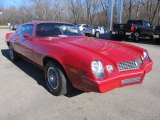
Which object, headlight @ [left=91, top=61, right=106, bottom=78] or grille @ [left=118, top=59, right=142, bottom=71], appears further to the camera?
grille @ [left=118, top=59, right=142, bottom=71]

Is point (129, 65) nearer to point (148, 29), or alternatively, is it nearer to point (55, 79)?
point (55, 79)

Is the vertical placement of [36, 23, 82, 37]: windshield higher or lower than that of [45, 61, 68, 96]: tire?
higher

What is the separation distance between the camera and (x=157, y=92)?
4.66 m

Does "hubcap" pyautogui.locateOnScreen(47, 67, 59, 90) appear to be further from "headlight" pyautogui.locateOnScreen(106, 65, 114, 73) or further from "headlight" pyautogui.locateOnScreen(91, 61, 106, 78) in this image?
"headlight" pyautogui.locateOnScreen(106, 65, 114, 73)

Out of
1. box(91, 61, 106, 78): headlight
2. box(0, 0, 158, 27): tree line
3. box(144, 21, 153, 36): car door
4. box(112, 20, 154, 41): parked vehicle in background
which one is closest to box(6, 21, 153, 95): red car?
box(91, 61, 106, 78): headlight

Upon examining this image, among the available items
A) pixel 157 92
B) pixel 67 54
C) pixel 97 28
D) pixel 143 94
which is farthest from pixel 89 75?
pixel 97 28

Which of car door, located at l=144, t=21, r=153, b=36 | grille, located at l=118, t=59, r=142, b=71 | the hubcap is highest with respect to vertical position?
car door, located at l=144, t=21, r=153, b=36

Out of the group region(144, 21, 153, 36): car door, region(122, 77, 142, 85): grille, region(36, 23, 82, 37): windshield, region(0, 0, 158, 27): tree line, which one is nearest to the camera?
region(122, 77, 142, 85): grille

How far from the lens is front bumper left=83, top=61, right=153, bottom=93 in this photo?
3.42 meters

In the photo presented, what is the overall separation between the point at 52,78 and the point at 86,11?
1538 inches

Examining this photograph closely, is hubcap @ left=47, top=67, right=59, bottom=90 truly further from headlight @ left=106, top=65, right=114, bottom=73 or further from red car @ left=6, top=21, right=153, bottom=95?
headlight @ left=106, top=65, right=114, bottom=73

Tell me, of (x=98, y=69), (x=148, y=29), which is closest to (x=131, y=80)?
(x=98, y=69)

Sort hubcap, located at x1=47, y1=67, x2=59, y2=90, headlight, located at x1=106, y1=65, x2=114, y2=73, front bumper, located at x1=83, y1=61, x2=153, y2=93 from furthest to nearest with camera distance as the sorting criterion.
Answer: hubcap, located at x1=47, y1=67, x2=59, y2=90, headlight, located at x1=106, y1=65, x2=114, y2=73, front bumper, located at x1=83, y1=61, x2=153, y2=93

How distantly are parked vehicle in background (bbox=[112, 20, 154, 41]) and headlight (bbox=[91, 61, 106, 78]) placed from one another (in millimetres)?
14441
